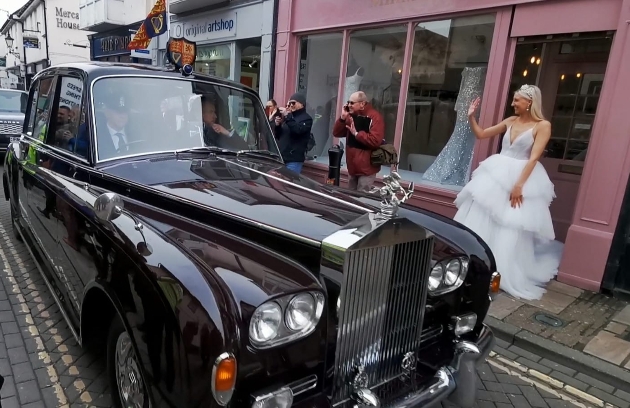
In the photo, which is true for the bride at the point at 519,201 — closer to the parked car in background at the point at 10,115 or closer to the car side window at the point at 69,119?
the car side window at the point at 69,119

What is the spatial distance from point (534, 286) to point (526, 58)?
316 centimetres

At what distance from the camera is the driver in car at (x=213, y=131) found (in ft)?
10.5

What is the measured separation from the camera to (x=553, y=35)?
5.12 meters

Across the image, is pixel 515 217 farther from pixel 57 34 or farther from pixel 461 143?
pixel 57 34

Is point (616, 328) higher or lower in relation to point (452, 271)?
lower

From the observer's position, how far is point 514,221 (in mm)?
4594

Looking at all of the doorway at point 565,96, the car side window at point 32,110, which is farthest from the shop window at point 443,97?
the car side window at point 32,110

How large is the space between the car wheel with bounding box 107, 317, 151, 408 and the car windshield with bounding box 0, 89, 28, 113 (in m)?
11.9

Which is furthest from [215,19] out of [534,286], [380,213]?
[380,213]

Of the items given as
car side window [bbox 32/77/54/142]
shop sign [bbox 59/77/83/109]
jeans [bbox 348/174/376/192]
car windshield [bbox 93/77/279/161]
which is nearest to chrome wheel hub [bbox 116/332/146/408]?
car windshield [bbox 93/77/279/161]

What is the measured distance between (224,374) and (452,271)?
1.50 meters

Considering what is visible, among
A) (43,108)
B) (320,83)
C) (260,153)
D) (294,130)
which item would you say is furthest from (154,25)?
(260,153)

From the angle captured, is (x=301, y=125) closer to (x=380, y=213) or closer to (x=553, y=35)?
(x=553, y=35)

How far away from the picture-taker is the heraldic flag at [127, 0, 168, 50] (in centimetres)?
794
